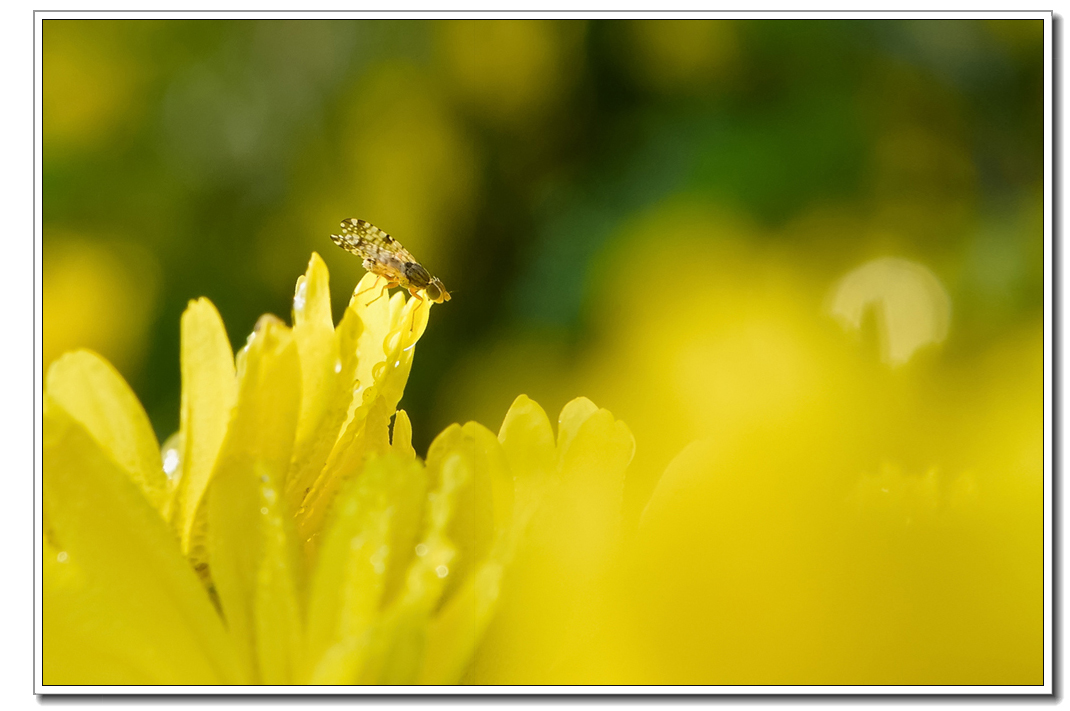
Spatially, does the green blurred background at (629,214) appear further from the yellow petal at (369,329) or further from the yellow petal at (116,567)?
the yellow petal at (116,567)

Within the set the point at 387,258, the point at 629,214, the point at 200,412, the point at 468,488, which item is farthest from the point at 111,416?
the point at 629,214

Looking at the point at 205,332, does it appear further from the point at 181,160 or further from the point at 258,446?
the point at 181,160

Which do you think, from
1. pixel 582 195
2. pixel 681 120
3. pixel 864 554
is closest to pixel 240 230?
pixel 582 195

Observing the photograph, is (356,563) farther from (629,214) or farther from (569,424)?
(629,214)

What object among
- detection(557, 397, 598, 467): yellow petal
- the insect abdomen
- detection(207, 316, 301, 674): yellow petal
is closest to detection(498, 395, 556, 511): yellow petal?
detection(557, 397, 598, 467): yellow petal

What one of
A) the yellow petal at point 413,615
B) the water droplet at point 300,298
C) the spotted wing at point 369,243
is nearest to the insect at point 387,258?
the spotted wing at point 369,243

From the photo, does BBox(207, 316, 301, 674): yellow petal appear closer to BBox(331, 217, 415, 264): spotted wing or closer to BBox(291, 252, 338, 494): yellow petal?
BBox(291, 252, 338, 494): yellow petal
